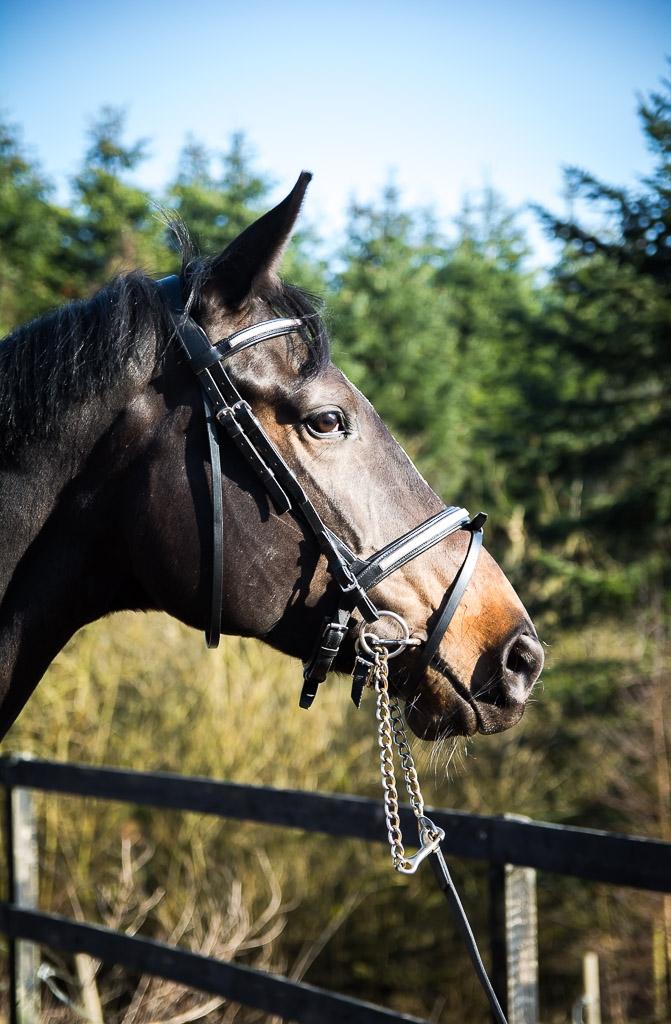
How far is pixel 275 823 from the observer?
→ 3.54 metres

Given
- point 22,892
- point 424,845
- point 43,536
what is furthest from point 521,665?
point 22,892

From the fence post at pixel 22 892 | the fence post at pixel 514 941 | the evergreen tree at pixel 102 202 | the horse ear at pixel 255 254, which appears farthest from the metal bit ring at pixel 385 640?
the evergreen tree at pixel 102 202

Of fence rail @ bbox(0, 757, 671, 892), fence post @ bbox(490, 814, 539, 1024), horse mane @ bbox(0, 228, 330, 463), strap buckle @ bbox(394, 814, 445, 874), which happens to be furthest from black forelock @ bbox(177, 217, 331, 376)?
fence post @ bbox(490, 814, 539, 1024)

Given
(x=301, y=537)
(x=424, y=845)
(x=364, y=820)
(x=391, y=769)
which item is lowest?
(x=364, y=820)

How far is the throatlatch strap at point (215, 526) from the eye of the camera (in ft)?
6.15

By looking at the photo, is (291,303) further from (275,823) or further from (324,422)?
(275,823)

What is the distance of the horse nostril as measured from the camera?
6.17 ft

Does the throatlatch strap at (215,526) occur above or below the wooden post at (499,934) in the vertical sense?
above

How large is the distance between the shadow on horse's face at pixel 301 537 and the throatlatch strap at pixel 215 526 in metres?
0.02

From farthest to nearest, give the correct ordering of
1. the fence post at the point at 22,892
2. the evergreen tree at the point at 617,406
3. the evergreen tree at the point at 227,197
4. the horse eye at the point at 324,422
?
the evergreen tree at the point at 227,197 < the evergreen tree at the point at 617,406 < the fence post at the point at 22,892 < the horse eye at the point at 324,422

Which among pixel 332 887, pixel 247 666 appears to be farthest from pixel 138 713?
pixel 332 887

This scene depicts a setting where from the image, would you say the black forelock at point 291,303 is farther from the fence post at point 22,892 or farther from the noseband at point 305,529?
the fence post at point 22,892

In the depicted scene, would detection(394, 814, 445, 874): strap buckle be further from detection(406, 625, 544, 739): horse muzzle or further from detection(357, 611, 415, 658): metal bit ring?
detection(357, 611, 415, 658): metal bit ring

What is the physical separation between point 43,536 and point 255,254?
0.82 metres
